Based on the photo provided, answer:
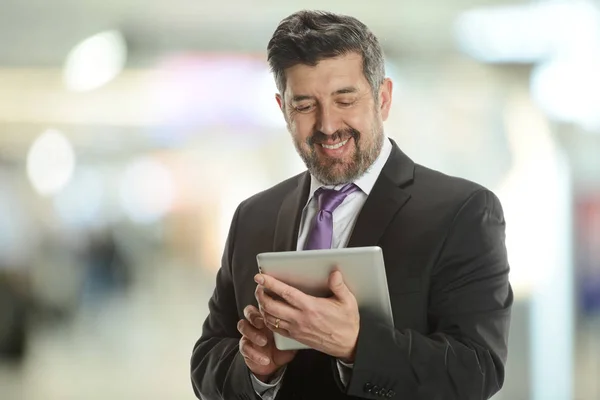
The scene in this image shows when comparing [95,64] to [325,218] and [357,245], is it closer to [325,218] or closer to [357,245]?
[325,218]

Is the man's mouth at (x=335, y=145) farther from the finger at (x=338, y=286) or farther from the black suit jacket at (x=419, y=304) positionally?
the finger at (x=338, y=286)

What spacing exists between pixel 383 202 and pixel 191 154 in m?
2.49

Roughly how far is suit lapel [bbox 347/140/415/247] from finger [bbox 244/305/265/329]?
288 millimetres

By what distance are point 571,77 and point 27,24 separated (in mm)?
2851

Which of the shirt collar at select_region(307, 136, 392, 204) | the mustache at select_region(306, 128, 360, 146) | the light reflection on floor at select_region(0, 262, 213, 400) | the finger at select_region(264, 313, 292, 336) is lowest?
the light reflection on floor at select_region(0, 262, 213, 400)

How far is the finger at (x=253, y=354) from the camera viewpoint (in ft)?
5.65

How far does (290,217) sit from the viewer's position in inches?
80.9

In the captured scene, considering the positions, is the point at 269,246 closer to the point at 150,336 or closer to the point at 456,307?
the point at 456,307

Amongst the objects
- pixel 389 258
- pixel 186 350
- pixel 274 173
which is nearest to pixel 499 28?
pixel 274 173

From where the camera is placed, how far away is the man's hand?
1528 millimetres

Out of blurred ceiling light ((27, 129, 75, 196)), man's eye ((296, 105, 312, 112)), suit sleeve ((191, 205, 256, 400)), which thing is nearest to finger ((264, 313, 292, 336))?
suit sleeve ((191, 205, 256, 400))

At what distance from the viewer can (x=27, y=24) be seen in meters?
4.37

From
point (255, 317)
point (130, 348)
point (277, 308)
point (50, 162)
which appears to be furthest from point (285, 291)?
point (50, 162)

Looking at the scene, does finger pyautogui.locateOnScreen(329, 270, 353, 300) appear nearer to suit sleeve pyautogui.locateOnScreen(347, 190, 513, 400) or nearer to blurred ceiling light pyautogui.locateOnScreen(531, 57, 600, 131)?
suit sleeve pyautogui.locateOnScreen(347, 190, 513, 400)
